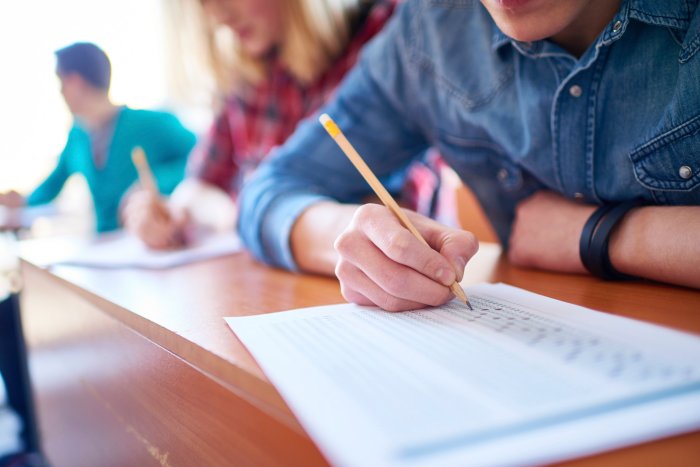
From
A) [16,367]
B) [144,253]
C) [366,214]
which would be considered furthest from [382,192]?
[16,367]

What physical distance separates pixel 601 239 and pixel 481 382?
287 millimetres

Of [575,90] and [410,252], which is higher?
[575,90]

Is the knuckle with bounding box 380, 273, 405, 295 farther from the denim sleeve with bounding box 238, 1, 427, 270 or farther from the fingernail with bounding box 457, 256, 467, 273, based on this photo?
the denim sleeve with bounding box 238, 1, 427, 270

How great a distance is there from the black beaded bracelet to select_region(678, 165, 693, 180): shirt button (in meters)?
0.05

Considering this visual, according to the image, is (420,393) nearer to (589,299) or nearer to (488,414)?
(488,414)

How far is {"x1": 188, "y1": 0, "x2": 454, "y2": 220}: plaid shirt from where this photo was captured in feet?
3.63

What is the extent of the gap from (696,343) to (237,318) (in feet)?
1.05

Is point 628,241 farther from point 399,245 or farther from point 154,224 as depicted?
point 154,224

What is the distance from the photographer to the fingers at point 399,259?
0.43 meters

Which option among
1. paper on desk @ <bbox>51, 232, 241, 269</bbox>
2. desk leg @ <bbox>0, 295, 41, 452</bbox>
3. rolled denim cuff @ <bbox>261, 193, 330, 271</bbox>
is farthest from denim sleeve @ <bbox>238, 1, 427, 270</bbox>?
desk leg @ <bbox>0, 295, 41, 452</bbox>

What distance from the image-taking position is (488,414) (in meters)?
0.26

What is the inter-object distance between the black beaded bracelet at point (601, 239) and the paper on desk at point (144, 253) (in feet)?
1.69

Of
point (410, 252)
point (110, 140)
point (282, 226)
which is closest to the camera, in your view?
point (410, 252)

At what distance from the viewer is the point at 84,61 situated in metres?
1.48
